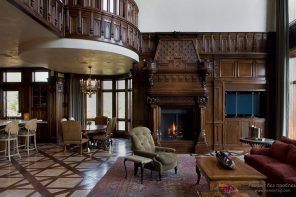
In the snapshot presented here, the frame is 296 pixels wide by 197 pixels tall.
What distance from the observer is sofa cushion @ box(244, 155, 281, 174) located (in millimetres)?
4561

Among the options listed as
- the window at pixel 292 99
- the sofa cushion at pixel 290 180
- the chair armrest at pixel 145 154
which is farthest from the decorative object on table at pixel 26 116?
the window at pixel 292 99

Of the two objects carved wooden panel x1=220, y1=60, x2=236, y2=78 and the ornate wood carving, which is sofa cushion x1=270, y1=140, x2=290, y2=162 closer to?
carved wooden panel x1=220, y1=60, x2=236, y2=78

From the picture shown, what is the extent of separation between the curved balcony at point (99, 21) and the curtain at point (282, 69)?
4.69 m

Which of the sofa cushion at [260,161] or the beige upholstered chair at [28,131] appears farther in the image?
the beige upholstered chair at [28,131]

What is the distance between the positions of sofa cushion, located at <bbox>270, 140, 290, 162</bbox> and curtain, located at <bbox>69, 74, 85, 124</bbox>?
781cm

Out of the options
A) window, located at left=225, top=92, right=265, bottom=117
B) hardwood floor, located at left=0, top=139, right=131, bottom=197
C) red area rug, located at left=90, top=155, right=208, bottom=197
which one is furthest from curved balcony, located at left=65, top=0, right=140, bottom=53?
window, located at left=225, top=92, right=265, bottom=117

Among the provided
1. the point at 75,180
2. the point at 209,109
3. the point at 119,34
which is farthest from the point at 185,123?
the point at 75,180

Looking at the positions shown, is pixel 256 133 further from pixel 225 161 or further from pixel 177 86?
pixel 177 86

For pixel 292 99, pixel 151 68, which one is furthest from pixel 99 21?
pixel 292 99

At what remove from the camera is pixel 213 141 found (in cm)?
841

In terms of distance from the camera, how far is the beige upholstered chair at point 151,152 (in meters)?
5.20

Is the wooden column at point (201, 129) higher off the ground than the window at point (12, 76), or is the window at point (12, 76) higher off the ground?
the window at point (12, 76)

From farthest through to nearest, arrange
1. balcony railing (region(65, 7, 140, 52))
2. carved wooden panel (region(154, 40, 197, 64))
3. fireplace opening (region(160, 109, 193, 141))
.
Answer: fireplace opening (region(160, 109, 193, 141))
carved wooden panel (region(154, 40, 197, 64))
balcony railing (region(65, 7, 140, 52))

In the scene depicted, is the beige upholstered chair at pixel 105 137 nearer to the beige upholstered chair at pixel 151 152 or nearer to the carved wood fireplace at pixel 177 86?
the carved wood fireplace at pixel 177 86
